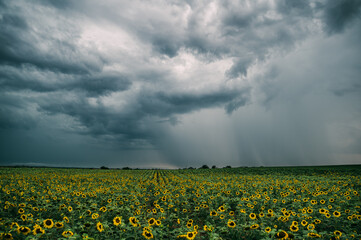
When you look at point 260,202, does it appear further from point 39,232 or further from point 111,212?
point 39,232

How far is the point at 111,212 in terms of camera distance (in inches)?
323

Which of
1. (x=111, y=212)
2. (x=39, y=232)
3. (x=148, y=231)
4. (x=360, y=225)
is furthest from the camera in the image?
(x=111, y=212)

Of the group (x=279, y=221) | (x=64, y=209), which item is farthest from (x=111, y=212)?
(x=279, y=221)

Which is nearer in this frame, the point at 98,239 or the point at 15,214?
the point at 98,239

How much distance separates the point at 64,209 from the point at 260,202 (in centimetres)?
953

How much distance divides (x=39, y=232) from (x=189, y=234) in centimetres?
350

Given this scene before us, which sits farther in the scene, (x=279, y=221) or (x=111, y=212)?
(x=111, y=212)

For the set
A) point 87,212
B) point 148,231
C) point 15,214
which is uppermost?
point 148,231

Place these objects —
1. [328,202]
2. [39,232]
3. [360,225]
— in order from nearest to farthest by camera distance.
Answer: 1. [39,232]
2. [360,225]
3. [328,202]

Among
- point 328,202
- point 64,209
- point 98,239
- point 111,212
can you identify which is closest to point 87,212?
point 111,212

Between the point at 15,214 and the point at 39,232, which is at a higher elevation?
the point at 39,232

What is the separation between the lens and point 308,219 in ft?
23.5

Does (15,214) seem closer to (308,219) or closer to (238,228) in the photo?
(238,228)

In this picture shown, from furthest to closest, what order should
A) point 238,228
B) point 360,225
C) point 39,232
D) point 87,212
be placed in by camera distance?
point 87,212 < point 360,225 < point 238,228 < point 39,232
